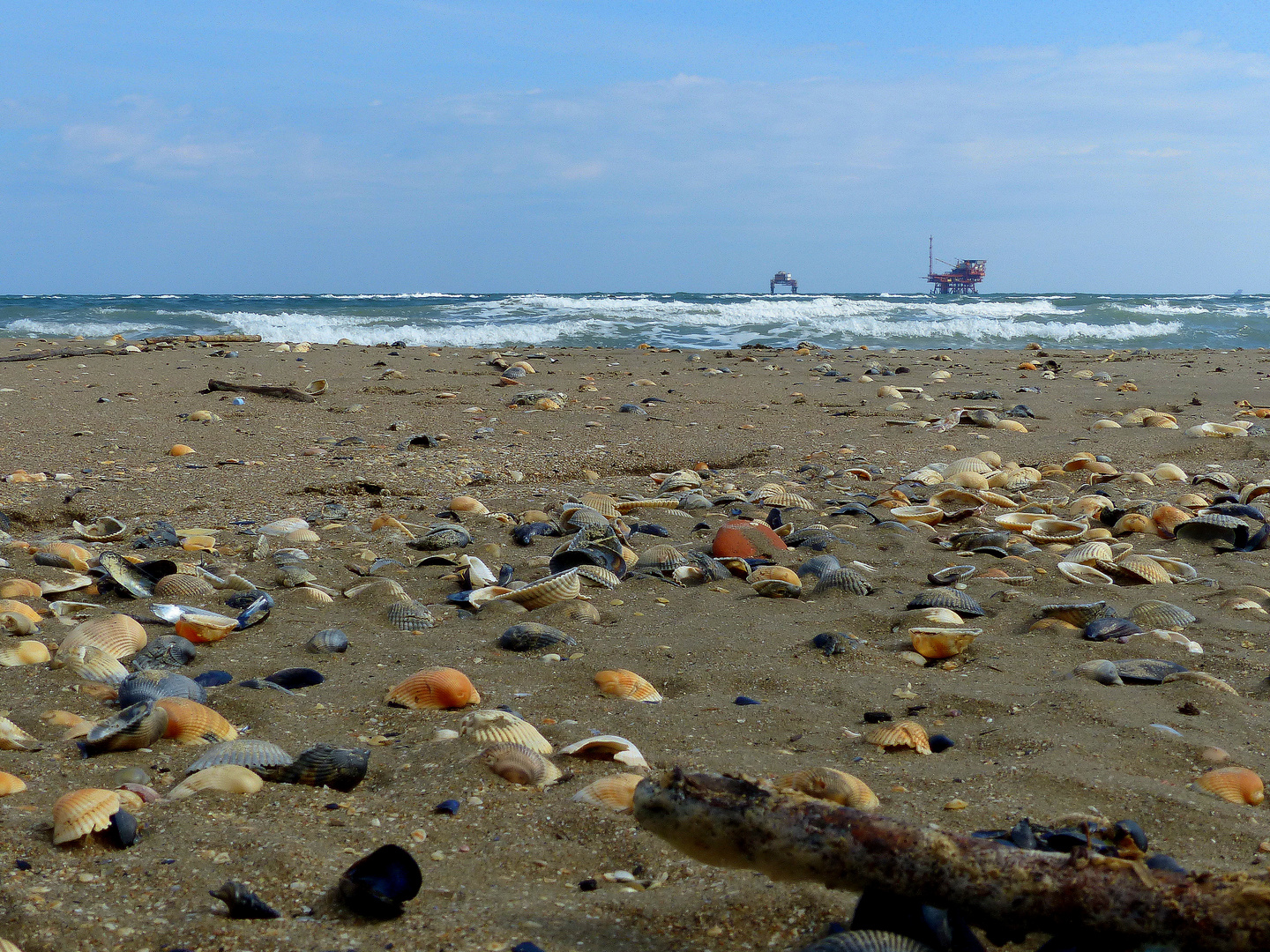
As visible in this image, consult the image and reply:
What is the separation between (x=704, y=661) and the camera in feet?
8.44

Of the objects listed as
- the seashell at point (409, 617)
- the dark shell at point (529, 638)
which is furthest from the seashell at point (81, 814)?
the seashell at point (409, 617)

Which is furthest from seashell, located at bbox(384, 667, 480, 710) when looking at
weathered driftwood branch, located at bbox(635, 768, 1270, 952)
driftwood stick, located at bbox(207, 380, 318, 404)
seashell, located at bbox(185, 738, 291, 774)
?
driftwood stick, located at bbox(207, 380, 318, 404)

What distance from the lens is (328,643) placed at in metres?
2.60

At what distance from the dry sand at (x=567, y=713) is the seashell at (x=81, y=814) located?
3cm

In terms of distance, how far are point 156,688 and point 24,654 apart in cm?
48

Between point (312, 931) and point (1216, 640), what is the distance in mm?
2523

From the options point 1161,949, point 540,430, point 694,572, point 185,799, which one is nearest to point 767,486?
point 694,572

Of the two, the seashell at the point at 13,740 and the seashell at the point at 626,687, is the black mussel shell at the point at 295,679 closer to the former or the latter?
the seashell at the point at 13,740

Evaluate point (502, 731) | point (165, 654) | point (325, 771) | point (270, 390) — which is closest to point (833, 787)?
point (502, 731)

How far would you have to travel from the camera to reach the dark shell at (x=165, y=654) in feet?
8.07

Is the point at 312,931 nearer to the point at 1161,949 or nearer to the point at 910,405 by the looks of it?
the point at 1161,949

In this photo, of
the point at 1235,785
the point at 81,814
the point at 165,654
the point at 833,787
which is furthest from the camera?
the point at 165,654

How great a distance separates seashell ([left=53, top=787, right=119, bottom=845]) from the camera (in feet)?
4.82

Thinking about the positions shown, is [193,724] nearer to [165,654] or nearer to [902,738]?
[165,654]
